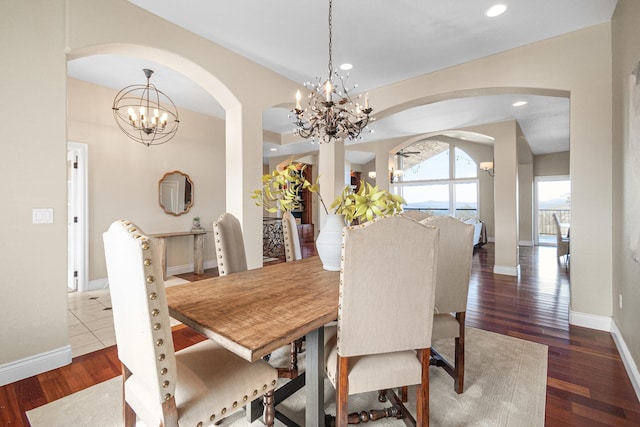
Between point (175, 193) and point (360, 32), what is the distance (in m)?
3.92

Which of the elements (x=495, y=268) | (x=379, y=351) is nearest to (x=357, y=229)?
(x=379, y=351)

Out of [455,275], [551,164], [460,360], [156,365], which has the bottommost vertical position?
[460,360]

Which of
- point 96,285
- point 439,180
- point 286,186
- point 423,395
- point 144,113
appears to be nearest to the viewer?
point 423,395

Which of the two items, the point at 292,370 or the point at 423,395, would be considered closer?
the point at 423,395

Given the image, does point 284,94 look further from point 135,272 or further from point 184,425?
point 184,425

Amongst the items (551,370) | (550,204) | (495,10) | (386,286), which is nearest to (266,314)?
(386,286)

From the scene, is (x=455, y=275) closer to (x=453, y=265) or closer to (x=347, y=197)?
(x=453, y=265)

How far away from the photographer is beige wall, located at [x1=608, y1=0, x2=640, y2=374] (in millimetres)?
1931

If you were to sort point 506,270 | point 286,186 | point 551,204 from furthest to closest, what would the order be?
point 551,204 < point 506,270 < point 286,186

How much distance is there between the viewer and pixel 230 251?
214 centimetres

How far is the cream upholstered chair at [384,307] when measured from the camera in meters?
1.21

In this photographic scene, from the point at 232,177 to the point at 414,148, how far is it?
26.7 feet

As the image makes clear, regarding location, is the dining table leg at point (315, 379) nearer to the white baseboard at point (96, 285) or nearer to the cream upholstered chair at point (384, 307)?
the cream upholstered chair at point (384, 307)

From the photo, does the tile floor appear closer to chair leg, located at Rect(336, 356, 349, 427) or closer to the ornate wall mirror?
the ornate wall mirror
